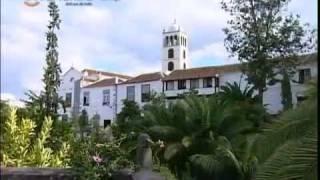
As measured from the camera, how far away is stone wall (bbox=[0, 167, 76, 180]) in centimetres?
626

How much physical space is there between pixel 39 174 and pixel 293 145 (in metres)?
2.80

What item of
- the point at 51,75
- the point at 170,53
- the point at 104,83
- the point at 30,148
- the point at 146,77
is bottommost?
the point at 30,148

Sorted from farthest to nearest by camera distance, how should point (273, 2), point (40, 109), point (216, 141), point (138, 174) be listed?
point (273, 2), point (216, 141), point (40, 109), point (138, 174)

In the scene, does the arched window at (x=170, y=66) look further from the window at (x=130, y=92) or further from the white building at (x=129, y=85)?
the window at (x=130, y=92)

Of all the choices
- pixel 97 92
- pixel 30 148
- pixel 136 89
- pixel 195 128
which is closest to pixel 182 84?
pixel 136 89

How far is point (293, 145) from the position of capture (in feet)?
17.2

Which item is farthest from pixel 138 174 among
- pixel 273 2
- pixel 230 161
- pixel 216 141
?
pixel 273 2

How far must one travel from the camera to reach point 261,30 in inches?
886

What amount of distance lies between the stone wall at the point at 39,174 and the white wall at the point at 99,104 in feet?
88.1

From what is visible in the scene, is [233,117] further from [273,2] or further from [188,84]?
[188,84]

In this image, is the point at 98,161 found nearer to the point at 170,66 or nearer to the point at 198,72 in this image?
the point at 198,72

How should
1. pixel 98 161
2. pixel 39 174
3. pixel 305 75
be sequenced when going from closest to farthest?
1. pixel 39 174
2. pixel 98 161
3. pixel 305 75

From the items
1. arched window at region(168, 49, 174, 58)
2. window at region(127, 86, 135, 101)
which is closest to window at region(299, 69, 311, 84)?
window at region(127, 86, 135, 101)

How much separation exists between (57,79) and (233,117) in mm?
6175
